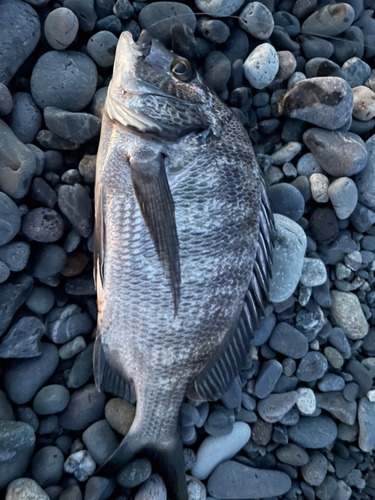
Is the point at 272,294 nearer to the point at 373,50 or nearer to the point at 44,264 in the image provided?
the point at 44,264

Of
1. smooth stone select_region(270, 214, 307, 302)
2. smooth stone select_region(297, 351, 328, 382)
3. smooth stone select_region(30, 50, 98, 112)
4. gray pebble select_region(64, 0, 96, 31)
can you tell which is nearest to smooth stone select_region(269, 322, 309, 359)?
smooth stone select_region(297, 351, 328, 382)

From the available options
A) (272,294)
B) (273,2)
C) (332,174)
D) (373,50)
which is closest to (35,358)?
(272,294)

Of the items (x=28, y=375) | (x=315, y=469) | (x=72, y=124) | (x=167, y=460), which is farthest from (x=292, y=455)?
(x=72, y=124)

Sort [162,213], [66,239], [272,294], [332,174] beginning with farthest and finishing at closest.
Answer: [332,174], [272,294], [66,239], [162,213]

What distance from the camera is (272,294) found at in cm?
161

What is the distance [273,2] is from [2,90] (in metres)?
1.55

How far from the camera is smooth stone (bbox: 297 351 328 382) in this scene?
5.65 feet

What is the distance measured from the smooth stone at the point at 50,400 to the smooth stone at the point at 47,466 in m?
0.16

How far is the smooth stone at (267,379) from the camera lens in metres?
1.66

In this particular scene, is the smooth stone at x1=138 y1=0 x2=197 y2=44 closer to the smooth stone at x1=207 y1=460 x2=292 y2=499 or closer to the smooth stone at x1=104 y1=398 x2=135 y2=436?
the smooth stone at x1=104 y1=398 x2=135 y2=436

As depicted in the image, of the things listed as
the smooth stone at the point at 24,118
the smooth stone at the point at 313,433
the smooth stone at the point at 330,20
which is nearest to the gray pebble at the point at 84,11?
the smooth stone at the point at 24,118

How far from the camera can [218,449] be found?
62.6 inches

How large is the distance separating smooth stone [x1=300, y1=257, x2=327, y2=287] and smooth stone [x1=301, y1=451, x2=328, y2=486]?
3.03 feet

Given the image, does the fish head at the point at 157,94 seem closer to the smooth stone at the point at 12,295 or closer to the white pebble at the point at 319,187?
the white pebble at the point at 319,187
